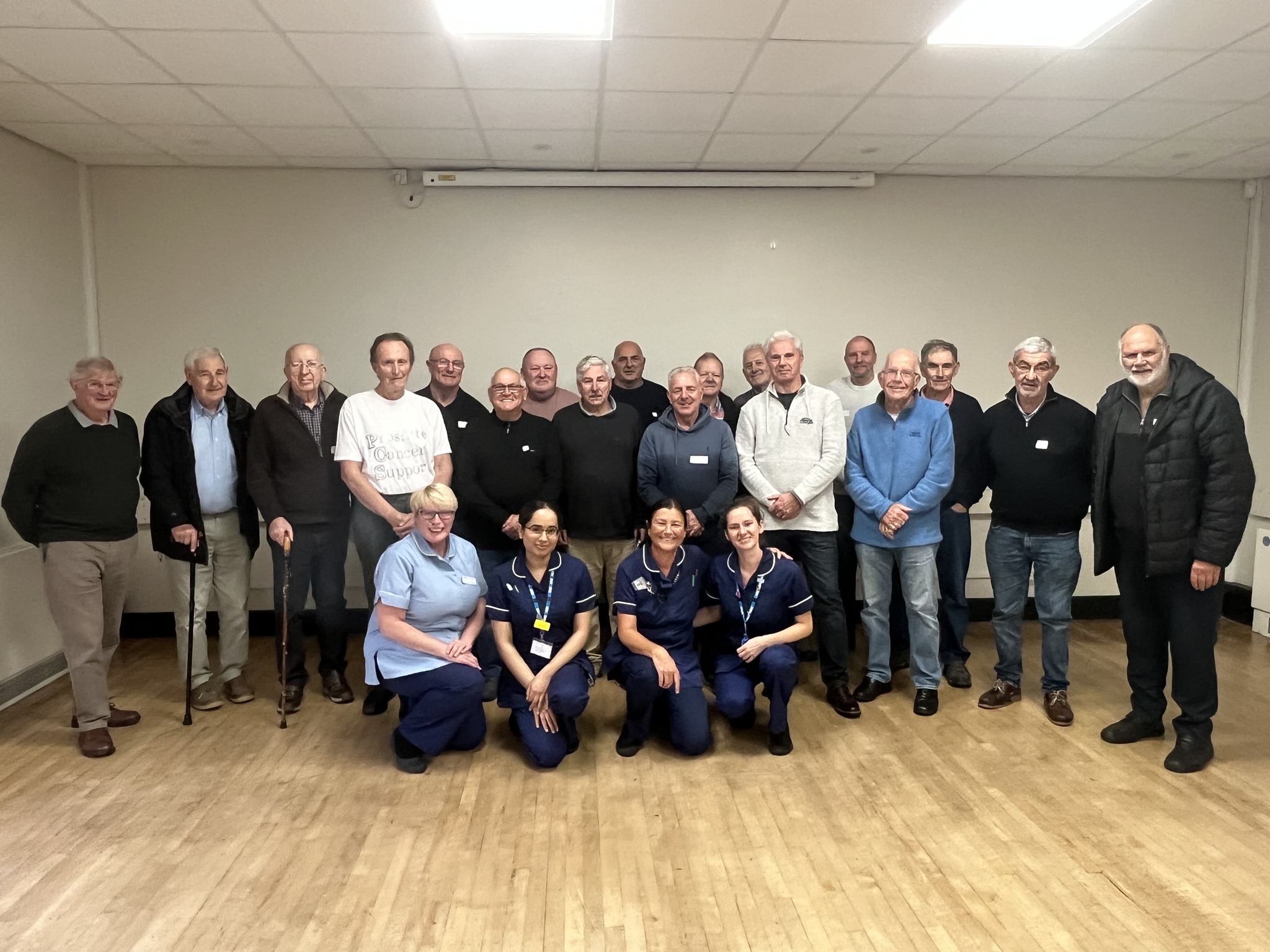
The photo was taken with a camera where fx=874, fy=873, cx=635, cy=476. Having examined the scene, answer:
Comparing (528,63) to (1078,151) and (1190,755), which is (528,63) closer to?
(1078,151)

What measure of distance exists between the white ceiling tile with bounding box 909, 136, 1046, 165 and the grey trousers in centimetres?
456

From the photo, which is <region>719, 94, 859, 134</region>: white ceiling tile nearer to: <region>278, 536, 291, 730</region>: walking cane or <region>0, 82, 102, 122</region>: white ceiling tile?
<region>278, 536, 291, 730</region>: walking cane

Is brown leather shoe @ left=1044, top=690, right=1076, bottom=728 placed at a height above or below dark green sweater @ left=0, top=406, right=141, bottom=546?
below

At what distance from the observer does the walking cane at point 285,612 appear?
3762mm

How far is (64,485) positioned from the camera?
Result: 352 cm

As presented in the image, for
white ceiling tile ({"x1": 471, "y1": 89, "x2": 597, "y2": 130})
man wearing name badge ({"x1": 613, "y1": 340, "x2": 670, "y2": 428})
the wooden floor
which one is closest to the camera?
the wooden floor

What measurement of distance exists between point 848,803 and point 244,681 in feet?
9.34

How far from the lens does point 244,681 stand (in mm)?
4176

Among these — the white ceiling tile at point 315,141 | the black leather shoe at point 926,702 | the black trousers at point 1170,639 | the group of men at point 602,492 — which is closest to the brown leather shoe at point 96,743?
the group of men at point 602,492

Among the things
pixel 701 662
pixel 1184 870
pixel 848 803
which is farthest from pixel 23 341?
pixel 1184 870

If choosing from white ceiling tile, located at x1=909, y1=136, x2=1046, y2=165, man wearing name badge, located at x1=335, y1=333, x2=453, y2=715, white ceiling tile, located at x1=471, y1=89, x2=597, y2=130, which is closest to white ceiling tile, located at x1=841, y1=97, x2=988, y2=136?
white ceiling tile, located at x1=909, y1=136, x2=1046, y2=165

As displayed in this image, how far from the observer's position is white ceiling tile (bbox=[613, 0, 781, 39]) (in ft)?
9.85

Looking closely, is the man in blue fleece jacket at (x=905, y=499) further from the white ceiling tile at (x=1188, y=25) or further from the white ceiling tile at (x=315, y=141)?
the white ceiling tile at (x=315, y=141)

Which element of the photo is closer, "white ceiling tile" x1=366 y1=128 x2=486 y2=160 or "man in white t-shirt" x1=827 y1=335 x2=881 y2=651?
"white ceiling tile" x1=366 y1=128 x2=486 y2=160
